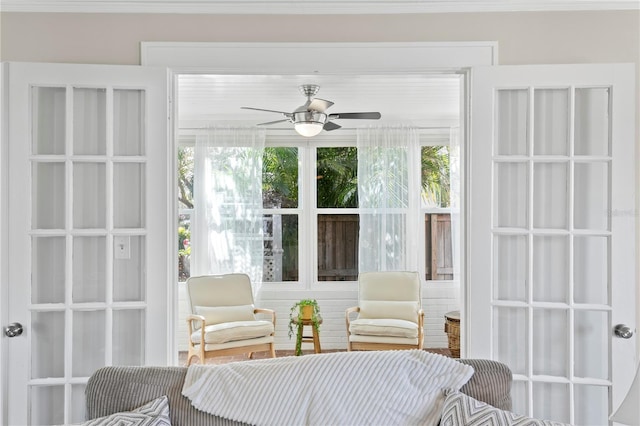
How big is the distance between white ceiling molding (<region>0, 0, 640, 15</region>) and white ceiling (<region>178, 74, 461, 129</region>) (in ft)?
3.48

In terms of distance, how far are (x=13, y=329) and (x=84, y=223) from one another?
0.59 metres

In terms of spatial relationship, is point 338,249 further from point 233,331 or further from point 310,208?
point 233,331

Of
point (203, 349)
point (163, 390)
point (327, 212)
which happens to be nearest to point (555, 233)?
point (163, 390)

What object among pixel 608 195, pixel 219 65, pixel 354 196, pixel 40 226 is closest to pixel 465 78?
pixel 608 195

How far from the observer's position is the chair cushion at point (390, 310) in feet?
16.2

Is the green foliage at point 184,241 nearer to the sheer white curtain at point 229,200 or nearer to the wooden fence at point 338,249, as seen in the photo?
the sheer white curtain at point 229,200

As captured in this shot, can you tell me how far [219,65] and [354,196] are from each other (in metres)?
3.37

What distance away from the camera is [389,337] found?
4656mm

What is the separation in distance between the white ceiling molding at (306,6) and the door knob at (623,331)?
1.60 metres

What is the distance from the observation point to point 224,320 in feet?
15.7

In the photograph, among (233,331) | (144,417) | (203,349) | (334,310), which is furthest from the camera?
(334,310)

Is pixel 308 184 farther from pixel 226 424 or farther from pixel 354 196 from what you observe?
pixel 226 424

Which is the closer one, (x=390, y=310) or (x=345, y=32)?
(x=345, y=32)

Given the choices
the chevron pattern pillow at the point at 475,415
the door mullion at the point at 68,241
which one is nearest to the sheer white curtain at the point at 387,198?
the door mullion at the point at 68,241
